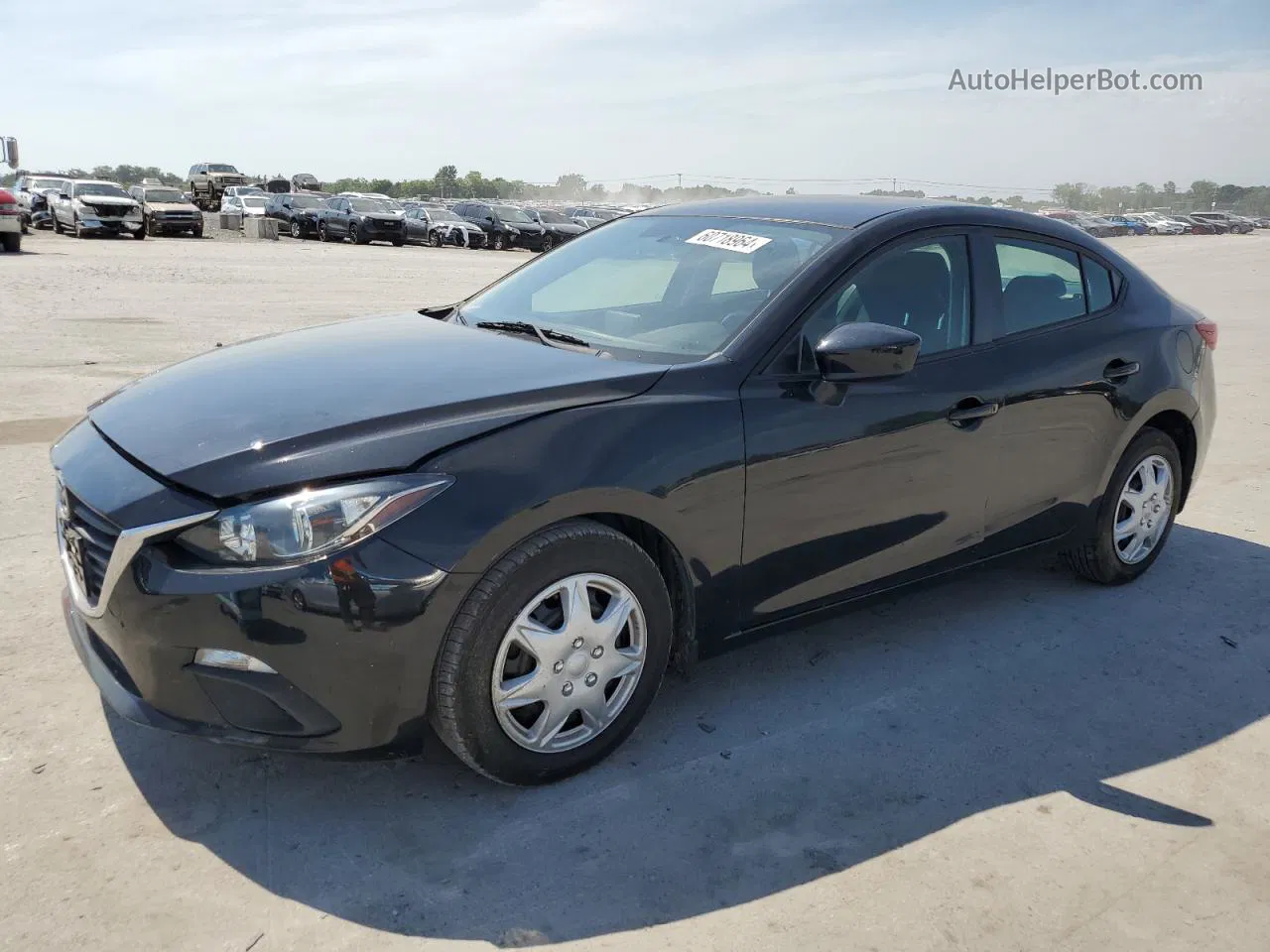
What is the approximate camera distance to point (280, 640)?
8.67 feet

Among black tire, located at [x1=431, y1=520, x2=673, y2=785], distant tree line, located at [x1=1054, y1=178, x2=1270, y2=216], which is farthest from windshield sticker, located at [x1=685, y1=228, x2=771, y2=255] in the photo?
distant tree line, located at [x1=1054, y1=178, x2=1270, y2=216]

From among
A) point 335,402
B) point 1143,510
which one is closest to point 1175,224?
point 1143,510

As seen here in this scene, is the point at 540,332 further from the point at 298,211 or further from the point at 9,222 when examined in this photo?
the point at 298,211

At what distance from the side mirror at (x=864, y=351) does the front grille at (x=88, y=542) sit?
2053 millimetres

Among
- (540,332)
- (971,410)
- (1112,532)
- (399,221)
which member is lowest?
(1112,532)

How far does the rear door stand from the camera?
13.5ft

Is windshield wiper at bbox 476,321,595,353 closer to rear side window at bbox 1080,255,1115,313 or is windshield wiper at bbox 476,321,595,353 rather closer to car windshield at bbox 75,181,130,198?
rear side window at bbox 1080,255,1115,313

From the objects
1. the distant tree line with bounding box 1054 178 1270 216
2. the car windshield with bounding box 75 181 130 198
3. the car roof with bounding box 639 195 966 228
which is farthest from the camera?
the distant tree line with bounding box 1054 178 1270 216

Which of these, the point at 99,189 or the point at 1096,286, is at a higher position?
the point at 99,189

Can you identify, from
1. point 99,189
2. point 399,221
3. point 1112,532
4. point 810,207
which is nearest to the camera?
point 810,207

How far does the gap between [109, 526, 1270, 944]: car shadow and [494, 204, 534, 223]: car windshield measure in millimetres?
36124

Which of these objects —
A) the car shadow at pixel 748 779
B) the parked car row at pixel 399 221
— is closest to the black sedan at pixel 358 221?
the parked car row at pixel 399 221

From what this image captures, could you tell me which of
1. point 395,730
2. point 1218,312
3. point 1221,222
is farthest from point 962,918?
point 1221,222

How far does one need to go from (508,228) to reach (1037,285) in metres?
35.5
